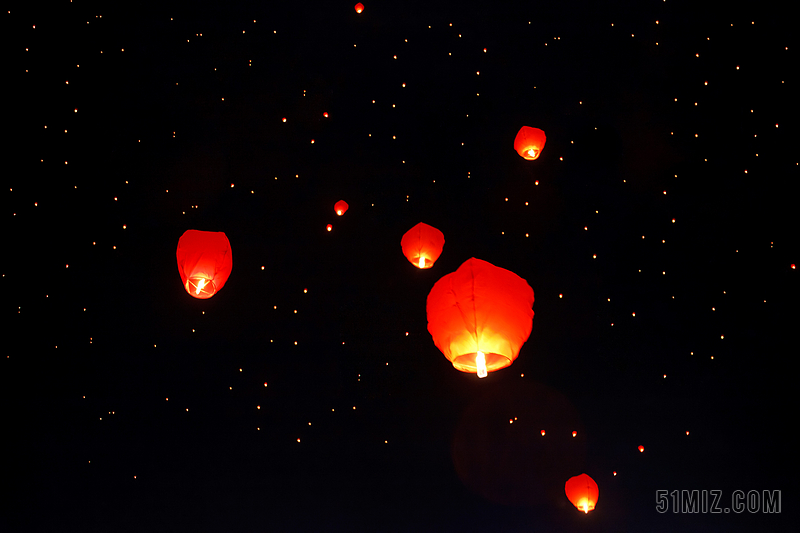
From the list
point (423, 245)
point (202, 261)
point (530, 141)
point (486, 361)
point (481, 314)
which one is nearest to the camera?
point (481, 314)

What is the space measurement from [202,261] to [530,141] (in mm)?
2177

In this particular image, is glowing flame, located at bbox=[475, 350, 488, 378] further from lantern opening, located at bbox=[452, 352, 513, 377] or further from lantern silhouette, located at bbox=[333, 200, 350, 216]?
lantern silhouette, located at bbox=[333, 200, 350, 216]

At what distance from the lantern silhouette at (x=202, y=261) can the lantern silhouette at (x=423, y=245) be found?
1.15 metres

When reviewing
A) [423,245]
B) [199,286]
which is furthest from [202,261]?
[423,245]

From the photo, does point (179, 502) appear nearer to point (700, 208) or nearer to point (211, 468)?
point (211, 468)

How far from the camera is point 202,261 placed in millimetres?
2662

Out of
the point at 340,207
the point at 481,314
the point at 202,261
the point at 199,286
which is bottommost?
the point at 481,314

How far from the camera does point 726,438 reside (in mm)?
3830

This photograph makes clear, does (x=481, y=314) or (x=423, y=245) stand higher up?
(x=423, y=245)

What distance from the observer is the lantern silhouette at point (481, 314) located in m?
1.82

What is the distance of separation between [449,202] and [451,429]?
6.04 ft

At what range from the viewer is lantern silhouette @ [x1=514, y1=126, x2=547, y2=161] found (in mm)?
3426

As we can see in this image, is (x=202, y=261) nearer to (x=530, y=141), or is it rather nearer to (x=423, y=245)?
(x=423, y=245)

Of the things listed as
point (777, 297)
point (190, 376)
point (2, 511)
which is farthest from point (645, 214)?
point (2, 511)
